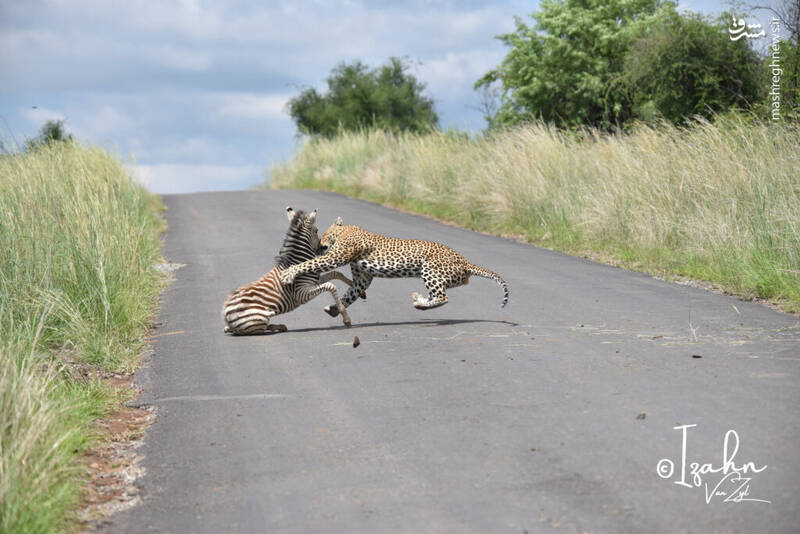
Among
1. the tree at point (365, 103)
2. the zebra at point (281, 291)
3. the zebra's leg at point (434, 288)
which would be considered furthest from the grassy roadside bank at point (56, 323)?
the tree at point (365, 103)

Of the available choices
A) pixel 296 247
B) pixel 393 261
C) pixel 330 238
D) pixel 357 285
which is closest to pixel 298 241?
pixel 296 247

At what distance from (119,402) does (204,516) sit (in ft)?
9.20

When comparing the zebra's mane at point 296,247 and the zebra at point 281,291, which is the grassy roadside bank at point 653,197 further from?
the zebra's mane at point 296,247

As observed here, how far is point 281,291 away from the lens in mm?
9867

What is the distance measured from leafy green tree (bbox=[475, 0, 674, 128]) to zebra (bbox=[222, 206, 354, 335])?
3072 centimetres

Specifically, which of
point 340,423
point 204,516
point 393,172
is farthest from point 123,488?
point 393,172

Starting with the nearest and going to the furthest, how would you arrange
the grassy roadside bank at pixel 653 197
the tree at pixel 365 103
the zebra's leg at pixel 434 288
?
the zebra's leg at pixel 434 288, the grassy roadside bank at pixel 653 197, the tree at pixel 365 103

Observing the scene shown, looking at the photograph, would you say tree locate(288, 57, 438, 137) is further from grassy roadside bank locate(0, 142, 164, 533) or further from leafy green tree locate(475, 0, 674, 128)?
grassy roadside bank locate(0, 142, 164, 533)

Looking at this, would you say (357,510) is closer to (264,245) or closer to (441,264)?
(441,264)

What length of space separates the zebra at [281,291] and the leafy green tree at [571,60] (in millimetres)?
30723

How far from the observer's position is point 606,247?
54.2ft

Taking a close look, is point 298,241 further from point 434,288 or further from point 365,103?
point 365,103

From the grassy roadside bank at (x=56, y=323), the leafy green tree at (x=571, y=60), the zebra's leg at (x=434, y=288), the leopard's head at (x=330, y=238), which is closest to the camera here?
the grassy roadside bank at (x=56, y=323)

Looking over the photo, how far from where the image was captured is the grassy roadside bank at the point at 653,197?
12578mm
